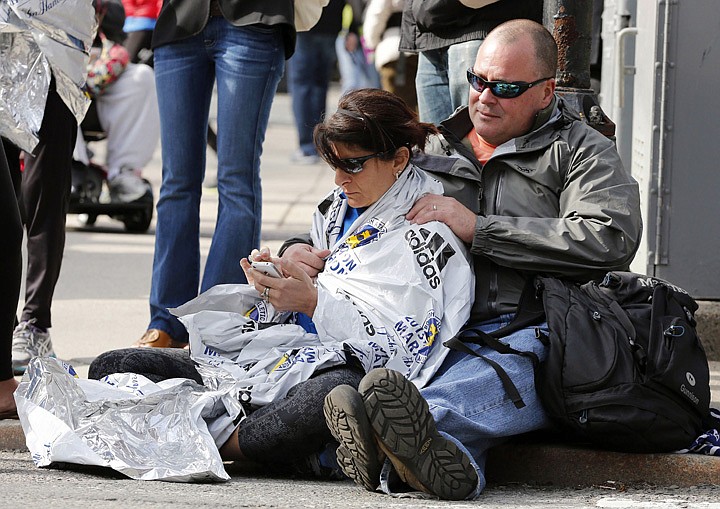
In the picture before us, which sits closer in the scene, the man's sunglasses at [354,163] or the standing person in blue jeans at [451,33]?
the man's sunglasses at [354,163]

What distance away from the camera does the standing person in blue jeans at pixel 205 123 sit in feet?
16.0

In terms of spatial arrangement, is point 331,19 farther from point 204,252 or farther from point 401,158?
point 401,158

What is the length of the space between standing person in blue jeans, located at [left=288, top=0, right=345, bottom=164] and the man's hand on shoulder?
7.82m

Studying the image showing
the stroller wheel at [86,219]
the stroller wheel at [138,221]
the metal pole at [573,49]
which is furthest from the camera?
the stroller wheel at [86,219]

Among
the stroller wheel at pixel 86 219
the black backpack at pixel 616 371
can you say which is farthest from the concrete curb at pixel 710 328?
the stroller wheel at pixel 86 219

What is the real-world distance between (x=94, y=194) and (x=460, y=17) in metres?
3.71

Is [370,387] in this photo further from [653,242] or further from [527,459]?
[653,242]

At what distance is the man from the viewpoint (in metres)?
3.41

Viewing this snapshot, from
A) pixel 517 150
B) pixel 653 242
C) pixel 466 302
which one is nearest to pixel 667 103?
pixel 653 242

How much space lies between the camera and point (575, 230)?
3.83 meters

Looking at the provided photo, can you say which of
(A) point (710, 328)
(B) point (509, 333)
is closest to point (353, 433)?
(B) point (509, 333)

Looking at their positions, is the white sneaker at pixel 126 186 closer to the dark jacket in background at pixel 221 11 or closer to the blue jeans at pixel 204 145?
the blue jeans at pixel 204 145

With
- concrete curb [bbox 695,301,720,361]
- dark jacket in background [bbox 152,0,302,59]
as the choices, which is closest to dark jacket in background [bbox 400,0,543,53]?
dark jacket in background [bbox 152,0,302,59]

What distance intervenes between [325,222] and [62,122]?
121 cm
